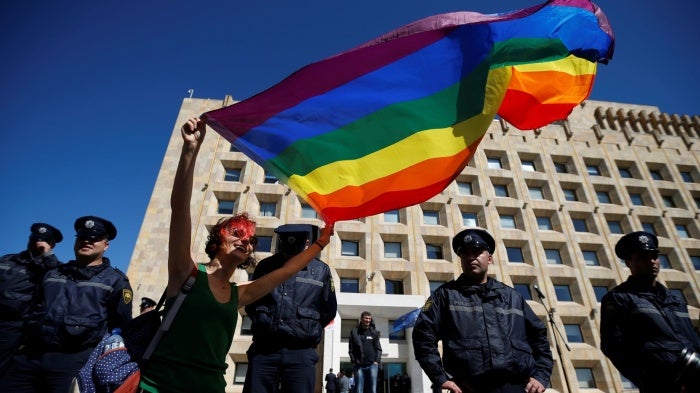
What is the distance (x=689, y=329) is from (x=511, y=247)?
21.5m

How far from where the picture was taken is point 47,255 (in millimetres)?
4285

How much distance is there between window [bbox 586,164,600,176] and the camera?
27131 millimetres

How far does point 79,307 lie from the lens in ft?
11.3

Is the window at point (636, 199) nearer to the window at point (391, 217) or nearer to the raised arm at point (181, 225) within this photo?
the window at point (391, 217)

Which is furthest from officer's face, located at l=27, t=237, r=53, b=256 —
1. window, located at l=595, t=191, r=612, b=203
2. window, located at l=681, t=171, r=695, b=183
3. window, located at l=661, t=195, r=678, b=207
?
window, located at l=681, t=171, r=695, b=183

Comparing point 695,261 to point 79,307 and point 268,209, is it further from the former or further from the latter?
point 79,307

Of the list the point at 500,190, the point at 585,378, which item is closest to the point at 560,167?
the point at 500,190

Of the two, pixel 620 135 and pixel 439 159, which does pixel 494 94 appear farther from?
pixel 620 135

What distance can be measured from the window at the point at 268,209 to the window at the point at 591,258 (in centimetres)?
2063

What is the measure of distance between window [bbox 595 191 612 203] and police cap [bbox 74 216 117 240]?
3056cm

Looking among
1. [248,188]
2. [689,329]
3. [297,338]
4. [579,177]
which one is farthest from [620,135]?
[297,338]

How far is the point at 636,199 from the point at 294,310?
31.9 meters

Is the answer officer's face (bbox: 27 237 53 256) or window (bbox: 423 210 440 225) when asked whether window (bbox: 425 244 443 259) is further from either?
Answer: officer's face (bbox: 27 237 53 256)

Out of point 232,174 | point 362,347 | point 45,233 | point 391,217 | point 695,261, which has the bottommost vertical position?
point 362,347
